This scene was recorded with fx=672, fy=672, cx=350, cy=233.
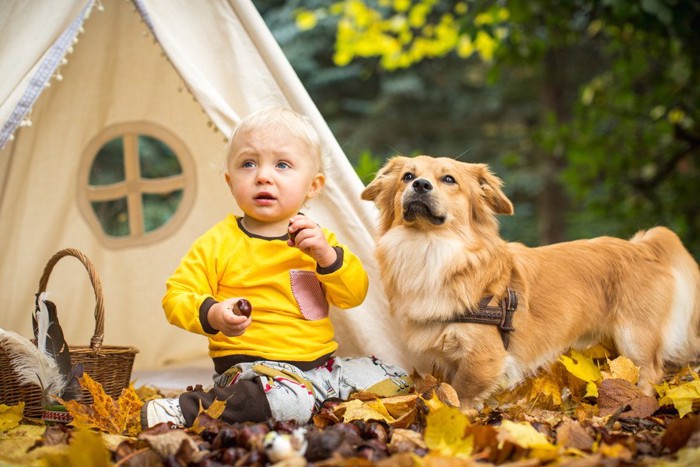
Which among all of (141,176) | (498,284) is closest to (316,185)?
(498,284)

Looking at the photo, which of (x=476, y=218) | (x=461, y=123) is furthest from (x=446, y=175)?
(x=461, y=123)

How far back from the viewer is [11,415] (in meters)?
2.63

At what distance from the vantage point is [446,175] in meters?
2.81

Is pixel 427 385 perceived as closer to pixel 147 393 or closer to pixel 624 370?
pixel 624 370

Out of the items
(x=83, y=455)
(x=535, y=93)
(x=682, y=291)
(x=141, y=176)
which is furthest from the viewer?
(x=535, y=93)

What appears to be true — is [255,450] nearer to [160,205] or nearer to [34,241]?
[34,241]

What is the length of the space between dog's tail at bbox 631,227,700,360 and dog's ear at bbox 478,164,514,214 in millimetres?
884

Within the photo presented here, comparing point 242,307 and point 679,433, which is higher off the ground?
point 242,307

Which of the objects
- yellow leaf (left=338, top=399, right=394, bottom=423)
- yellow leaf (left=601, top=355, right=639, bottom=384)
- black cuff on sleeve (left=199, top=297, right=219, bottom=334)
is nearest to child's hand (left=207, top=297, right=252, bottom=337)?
black cuff on sleeve (left=199, top=297, right=219, bottom=334)

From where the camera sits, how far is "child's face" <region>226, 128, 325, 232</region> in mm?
2811

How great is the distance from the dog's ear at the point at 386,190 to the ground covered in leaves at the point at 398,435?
2.41 ft

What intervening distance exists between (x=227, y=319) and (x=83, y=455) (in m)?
0.75

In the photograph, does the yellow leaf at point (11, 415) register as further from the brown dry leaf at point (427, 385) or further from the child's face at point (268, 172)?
the brown dry leaf at point (427, 385)

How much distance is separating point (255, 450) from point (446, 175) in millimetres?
1385
